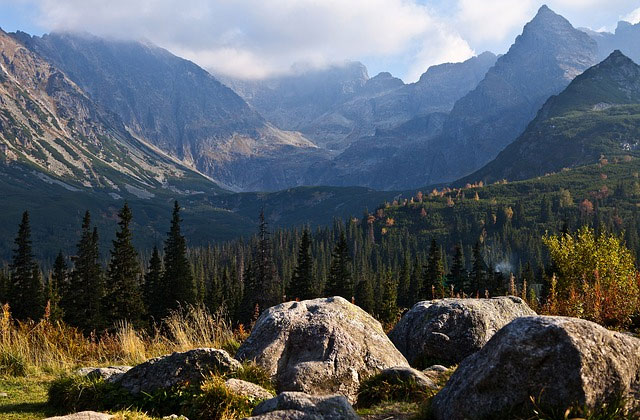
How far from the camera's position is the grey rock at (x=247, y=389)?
9547 millimetres

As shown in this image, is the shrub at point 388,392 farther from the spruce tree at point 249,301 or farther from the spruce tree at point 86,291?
the spruce tree at point 249,301

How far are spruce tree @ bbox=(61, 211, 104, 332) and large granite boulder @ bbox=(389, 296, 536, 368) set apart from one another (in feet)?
117

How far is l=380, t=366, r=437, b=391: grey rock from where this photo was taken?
1020 cm

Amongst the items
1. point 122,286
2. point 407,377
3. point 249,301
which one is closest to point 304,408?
point 407,377

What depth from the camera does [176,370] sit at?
33.7ft

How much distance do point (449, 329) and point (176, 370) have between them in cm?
858

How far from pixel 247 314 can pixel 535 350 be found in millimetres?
86427

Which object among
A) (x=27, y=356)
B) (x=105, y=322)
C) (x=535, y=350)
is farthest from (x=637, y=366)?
(x=105, y=322)

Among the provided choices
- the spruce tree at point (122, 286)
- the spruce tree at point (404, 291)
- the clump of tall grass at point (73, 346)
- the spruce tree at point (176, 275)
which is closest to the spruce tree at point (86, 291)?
the spruce tree at point (122, 286)

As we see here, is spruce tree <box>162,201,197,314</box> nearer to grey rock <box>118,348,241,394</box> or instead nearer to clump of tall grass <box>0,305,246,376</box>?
clump of tall grass <box>0,305,246,376</box>

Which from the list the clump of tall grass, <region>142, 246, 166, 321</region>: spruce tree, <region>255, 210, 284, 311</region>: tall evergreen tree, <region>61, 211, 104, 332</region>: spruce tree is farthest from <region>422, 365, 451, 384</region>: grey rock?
<region>255, 210, 284, 311</region>: tall evergreen tree

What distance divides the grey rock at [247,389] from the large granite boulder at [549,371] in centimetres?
374

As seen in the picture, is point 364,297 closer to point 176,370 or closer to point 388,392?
point 388,392

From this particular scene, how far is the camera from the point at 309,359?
11.9 meters
